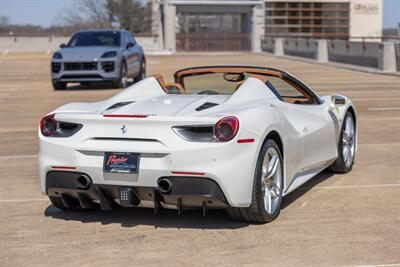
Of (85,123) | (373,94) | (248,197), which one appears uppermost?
(85,123)

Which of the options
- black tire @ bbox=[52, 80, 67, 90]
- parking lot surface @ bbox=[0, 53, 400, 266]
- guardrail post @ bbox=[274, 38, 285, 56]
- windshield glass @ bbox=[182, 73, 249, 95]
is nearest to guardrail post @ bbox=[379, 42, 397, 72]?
black tire @ bbox=[52, 80, 67, 90]

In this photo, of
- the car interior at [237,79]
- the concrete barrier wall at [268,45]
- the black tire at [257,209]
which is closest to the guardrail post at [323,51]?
the concrete barrier wall at [268,45]

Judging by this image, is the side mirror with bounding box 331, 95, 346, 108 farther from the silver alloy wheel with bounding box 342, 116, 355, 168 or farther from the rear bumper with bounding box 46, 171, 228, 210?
the rear bumper with bounding box 46, 171, 228, 210

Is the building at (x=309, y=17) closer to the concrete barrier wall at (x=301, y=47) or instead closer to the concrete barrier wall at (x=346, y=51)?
the concrete barrier wall at (x=346, y=51)

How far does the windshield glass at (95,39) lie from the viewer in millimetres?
21639

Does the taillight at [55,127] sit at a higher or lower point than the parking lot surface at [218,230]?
higher

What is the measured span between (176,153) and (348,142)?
333 cm

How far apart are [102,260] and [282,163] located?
75.6 inches

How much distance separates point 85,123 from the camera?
6117mm

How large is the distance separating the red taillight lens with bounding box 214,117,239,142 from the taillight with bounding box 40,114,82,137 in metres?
1.20

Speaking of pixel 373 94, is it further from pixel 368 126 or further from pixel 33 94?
pixel 33 94

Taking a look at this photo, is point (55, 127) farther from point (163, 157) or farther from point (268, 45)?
point (268, 45)

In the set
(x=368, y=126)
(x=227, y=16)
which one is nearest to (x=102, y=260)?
(x=368, y=126)

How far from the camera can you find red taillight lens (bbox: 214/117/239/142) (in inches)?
227
